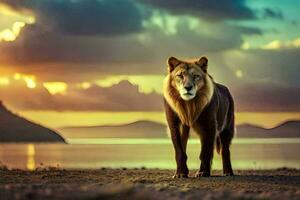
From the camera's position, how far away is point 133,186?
1332 cm

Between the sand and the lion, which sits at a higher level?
the lion

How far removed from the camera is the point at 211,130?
69.2 feet

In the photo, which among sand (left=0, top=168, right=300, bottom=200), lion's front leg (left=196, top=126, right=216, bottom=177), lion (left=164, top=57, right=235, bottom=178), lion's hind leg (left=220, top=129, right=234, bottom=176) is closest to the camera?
sand (left=0, top=168, right=300, bottom=200)

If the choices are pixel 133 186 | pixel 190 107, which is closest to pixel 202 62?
pixel 190 107

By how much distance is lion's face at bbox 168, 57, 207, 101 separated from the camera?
20391 mm

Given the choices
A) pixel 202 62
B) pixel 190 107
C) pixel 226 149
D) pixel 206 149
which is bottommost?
pixel 206 149

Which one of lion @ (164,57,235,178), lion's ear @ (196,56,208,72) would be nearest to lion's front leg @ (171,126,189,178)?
lion @ (164,57,235,178)

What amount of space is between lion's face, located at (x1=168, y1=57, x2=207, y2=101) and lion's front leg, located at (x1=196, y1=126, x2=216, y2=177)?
3.87 ft

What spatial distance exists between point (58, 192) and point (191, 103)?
333 inches

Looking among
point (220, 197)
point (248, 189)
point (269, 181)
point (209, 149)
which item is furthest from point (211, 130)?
point (220, 197)

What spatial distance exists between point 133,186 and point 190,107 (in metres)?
7.69

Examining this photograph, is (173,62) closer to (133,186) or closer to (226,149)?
(226,149)

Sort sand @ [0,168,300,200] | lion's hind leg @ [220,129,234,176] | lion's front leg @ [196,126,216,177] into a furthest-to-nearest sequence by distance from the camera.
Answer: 1. lion's hind leg @ [220,129,234,176]
2. lion's front leg @ [196,126,216,177]
3. sand @ [0,168,300,200]

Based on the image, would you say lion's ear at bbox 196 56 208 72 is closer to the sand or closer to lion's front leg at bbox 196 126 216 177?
lion's front leg at bbox 196 126 216 177
